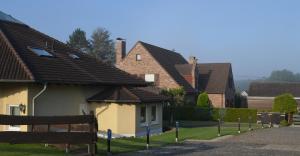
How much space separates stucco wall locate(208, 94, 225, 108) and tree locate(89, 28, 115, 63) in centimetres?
6809

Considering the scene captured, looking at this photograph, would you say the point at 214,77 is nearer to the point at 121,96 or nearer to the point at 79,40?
the point at 121,96

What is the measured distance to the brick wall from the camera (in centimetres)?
5631

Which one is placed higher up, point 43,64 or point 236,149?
point 43,64

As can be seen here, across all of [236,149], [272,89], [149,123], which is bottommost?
Result: [236,149]

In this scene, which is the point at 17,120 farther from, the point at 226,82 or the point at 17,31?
the point at 226,82

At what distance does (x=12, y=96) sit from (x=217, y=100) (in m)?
39.3

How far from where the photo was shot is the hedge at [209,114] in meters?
50.0

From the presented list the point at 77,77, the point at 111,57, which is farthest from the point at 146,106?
the point at 111,57

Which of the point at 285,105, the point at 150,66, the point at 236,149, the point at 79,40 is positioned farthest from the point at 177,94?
the point at 79,40

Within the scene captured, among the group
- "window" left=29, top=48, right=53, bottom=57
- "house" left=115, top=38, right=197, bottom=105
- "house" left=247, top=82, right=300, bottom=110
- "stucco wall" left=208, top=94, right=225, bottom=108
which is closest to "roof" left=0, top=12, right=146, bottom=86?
"window" left=29, top=48, right=53, bottom=57

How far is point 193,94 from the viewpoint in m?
58.9

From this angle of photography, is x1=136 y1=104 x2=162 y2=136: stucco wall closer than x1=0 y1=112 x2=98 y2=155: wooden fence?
No

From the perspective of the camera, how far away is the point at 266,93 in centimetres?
6775

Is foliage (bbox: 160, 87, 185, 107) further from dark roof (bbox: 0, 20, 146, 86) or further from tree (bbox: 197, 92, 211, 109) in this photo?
dark roof (bbox: 0, 20, 146, 86)
